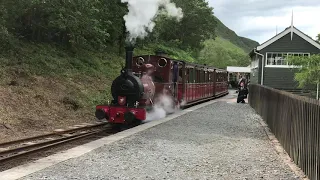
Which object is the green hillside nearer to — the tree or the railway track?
the railway track

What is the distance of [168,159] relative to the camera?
21.8 feet

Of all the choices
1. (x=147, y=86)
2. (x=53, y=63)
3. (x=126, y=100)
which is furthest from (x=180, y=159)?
(x=53, y=63)

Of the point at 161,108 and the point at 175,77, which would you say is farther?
the point at 175,77

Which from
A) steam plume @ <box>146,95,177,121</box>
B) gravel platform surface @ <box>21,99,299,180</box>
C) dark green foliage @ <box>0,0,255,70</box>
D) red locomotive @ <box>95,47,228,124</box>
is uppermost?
dark green foliage @ <box>0,0,255,70</box>

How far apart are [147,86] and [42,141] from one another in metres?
4.58

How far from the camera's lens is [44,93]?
14.1 m

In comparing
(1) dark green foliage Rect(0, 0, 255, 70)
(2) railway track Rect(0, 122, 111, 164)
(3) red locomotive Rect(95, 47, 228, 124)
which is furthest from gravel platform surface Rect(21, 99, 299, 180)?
(1) dark green foliage Rect(0, 0, 255, 70)

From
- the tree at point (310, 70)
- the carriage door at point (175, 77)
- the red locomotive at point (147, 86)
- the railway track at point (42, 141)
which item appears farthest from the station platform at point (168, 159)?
the tree at point (310, 70)

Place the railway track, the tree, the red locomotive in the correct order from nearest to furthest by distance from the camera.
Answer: the railway track, the red locomotive, the tree

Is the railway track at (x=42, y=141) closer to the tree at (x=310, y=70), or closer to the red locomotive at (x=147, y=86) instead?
the red locomotive at (x=147, y=86)

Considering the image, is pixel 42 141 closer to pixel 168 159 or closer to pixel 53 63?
pixel 168 159

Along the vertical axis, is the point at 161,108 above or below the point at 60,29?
below

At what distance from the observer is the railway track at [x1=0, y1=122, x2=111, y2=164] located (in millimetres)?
7766

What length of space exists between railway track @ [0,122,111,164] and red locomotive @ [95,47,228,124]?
749 millimetres
